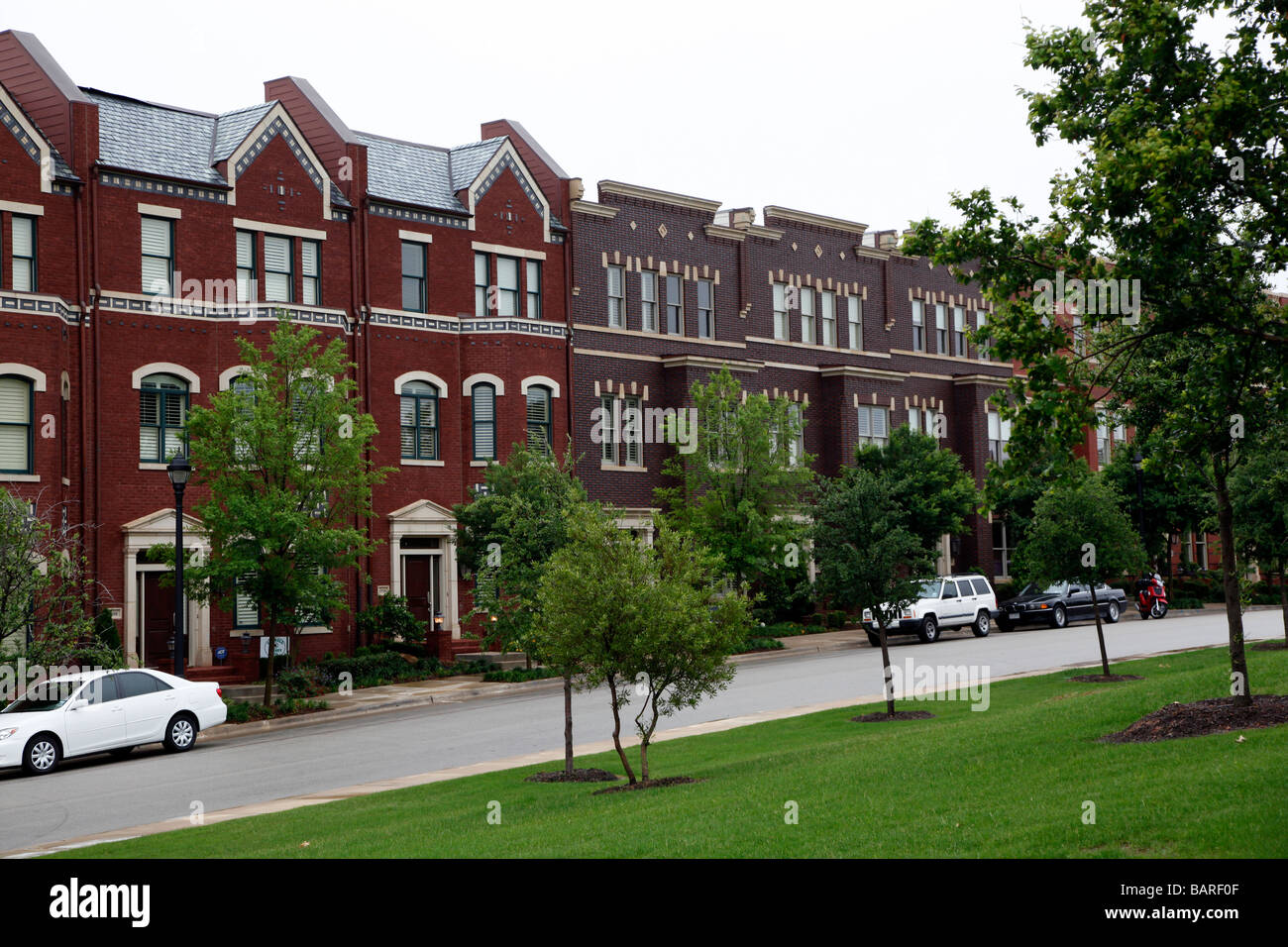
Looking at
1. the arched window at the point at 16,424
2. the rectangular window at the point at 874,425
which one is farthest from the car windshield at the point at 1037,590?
the arched window at the point at 16,424

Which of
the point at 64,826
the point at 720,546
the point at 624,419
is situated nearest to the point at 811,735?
the point at 64,826

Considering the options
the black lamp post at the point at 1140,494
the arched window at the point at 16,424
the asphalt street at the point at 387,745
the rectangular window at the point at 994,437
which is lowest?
the asphalt street at the point at 387,745

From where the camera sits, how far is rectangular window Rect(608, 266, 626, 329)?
1652 inches

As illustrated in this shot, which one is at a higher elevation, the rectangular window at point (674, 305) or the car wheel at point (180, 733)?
the rectangular window at point (674, 305)

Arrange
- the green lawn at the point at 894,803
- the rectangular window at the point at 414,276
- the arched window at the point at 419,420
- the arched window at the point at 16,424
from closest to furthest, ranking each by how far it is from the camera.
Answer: the green lawn at the point at 894,803 < the arched window at the point at 16,424 < the arched window at the point at 419,420 < the rectangular window at the point at 414,276

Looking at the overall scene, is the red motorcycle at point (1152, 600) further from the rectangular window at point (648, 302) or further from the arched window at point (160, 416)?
the arched window at point (160, 416)

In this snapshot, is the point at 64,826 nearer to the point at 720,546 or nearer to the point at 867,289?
the point at 720,546

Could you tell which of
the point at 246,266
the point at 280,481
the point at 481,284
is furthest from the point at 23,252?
the point at 481,284

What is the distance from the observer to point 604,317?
41625 millimetres

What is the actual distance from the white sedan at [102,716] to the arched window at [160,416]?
30.4 feet

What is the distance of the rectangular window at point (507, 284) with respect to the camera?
3903 cm

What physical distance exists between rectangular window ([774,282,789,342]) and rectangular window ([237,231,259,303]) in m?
19.5

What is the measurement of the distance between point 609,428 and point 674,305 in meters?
5.21

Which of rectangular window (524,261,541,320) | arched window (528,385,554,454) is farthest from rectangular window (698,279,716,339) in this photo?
arched window (528,385,554,454)
